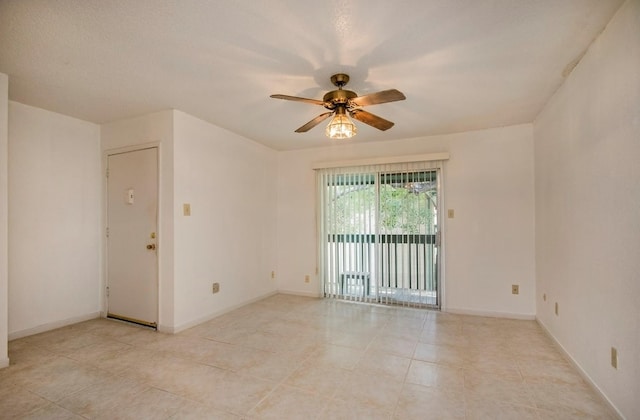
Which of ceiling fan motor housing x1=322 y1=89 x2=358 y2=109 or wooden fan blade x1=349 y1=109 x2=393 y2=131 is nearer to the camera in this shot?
ceiling fan motor housing x1=322 y1=89 x2=358 y2=109

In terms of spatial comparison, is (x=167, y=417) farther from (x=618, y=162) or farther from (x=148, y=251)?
(x=618, y=162)

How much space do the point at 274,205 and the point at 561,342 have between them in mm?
3952

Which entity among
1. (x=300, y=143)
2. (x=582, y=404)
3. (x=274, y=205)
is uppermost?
(x=300, y=143)

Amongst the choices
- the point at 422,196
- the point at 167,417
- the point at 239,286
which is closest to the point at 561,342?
the point at 422,196

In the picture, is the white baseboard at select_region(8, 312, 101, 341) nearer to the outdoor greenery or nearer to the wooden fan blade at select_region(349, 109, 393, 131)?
the outdoor greenery

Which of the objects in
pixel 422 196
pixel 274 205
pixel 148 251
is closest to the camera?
pixel 148 251

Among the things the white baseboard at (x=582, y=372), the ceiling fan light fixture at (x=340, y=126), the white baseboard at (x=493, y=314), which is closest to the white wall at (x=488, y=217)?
the white baseboard at (x=493, y=314)

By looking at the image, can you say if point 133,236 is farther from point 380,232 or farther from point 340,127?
point 380,232

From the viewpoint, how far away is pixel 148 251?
11.2ft

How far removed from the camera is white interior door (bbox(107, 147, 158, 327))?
11.0ft

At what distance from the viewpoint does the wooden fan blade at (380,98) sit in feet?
6.65

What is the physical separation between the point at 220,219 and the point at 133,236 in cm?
98

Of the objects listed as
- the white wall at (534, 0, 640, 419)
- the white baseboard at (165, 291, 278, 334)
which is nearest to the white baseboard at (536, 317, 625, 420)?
the white wall at (534, 0, 640, 419)

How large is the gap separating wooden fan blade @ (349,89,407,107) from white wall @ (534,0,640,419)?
1.23m
